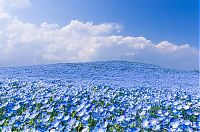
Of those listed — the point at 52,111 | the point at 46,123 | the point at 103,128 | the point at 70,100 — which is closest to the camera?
the point at 103,128

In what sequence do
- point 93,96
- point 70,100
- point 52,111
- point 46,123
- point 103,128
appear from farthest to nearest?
point 93,96
point 70,100
point 52,111
point 46,123
point 103,128

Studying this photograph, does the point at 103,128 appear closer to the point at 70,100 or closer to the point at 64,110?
the point at 64,110

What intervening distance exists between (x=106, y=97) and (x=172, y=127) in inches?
98.2

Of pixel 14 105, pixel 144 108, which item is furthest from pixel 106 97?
pixel 14 105

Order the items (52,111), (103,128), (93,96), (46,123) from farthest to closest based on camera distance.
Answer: (93,96) → (52,111) → (46,123) → (103,128)

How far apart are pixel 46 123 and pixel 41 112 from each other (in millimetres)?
1011

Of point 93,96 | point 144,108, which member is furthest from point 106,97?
point 144,108

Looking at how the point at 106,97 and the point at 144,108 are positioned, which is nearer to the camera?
the point at 144,108

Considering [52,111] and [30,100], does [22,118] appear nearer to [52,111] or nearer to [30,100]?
[52,111]

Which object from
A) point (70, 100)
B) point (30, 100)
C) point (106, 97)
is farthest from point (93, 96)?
point (30, 100)

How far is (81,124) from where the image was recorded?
484 cm

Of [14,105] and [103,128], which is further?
[14,105]

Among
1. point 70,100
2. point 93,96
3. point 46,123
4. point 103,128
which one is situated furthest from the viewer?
point 93,96

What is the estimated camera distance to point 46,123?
464 cm
